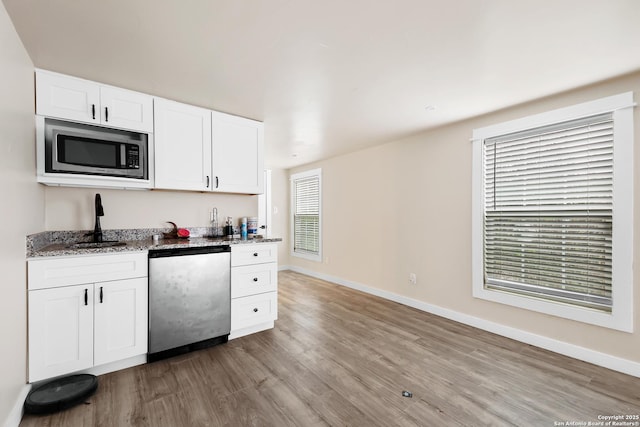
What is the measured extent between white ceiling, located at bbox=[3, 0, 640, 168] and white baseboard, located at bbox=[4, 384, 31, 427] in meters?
2.21

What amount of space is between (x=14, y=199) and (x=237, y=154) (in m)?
1.85

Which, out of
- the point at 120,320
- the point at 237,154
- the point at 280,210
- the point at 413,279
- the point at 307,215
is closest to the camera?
the point at 120,320

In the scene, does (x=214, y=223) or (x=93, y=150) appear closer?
(x=93, y=150)

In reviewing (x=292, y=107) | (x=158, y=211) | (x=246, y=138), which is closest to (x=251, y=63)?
(x=292, y=107)

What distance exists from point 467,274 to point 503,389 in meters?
1.44

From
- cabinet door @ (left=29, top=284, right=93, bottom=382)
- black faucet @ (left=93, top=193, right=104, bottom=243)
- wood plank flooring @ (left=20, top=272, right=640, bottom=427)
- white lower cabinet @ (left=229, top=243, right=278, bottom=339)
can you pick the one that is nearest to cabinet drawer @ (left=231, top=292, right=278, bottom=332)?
white lower cabinet @ (left=229, top=243, right=278, bottom=339)

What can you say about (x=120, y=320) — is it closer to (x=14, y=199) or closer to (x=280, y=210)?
(x=14, y=199)

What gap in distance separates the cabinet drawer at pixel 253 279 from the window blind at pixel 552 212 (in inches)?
92.6

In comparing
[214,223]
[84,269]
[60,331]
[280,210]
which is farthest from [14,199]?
[280,210]

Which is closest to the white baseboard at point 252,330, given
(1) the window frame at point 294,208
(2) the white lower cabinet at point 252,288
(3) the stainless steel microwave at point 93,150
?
(2) the white lower cabinet at point 252,288

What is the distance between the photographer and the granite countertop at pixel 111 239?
6.85ft

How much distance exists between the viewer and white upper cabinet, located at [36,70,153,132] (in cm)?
224

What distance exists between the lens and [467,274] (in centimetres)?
338

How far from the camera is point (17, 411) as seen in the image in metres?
1.74
